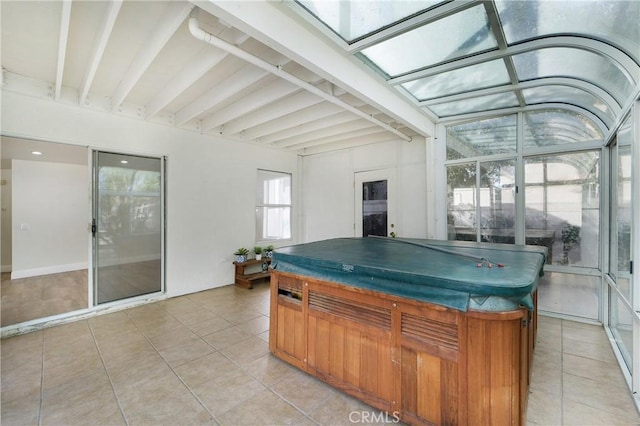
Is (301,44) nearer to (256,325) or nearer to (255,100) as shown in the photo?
(255,100)

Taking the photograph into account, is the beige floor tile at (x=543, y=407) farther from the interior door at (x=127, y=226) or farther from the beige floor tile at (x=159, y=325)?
the interior door at (x=127, y=226)

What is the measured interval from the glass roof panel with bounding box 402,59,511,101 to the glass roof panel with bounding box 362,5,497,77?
0.33 meters

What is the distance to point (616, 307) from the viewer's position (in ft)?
9.93

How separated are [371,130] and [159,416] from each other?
180 inches

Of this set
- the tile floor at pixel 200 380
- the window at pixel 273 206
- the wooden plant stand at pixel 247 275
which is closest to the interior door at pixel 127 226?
the tile floor at pixel 200 380

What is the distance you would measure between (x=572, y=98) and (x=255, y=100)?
3.96 metres

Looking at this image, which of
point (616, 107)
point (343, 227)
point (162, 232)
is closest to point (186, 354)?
point (162, 232)

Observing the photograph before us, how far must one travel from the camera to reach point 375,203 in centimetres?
538

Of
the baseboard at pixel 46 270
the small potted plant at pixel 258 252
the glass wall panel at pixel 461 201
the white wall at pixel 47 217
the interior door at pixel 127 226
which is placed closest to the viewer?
the interior door at pixel 127 226

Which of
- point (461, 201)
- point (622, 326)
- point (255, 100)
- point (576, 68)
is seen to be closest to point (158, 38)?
point (255, 100)

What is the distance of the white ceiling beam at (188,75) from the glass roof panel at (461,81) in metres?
2.14

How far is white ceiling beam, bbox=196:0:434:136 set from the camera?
5.88 ft

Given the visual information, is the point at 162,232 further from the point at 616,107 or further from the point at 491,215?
the point at 616,107

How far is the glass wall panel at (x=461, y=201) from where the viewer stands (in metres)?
4.15
